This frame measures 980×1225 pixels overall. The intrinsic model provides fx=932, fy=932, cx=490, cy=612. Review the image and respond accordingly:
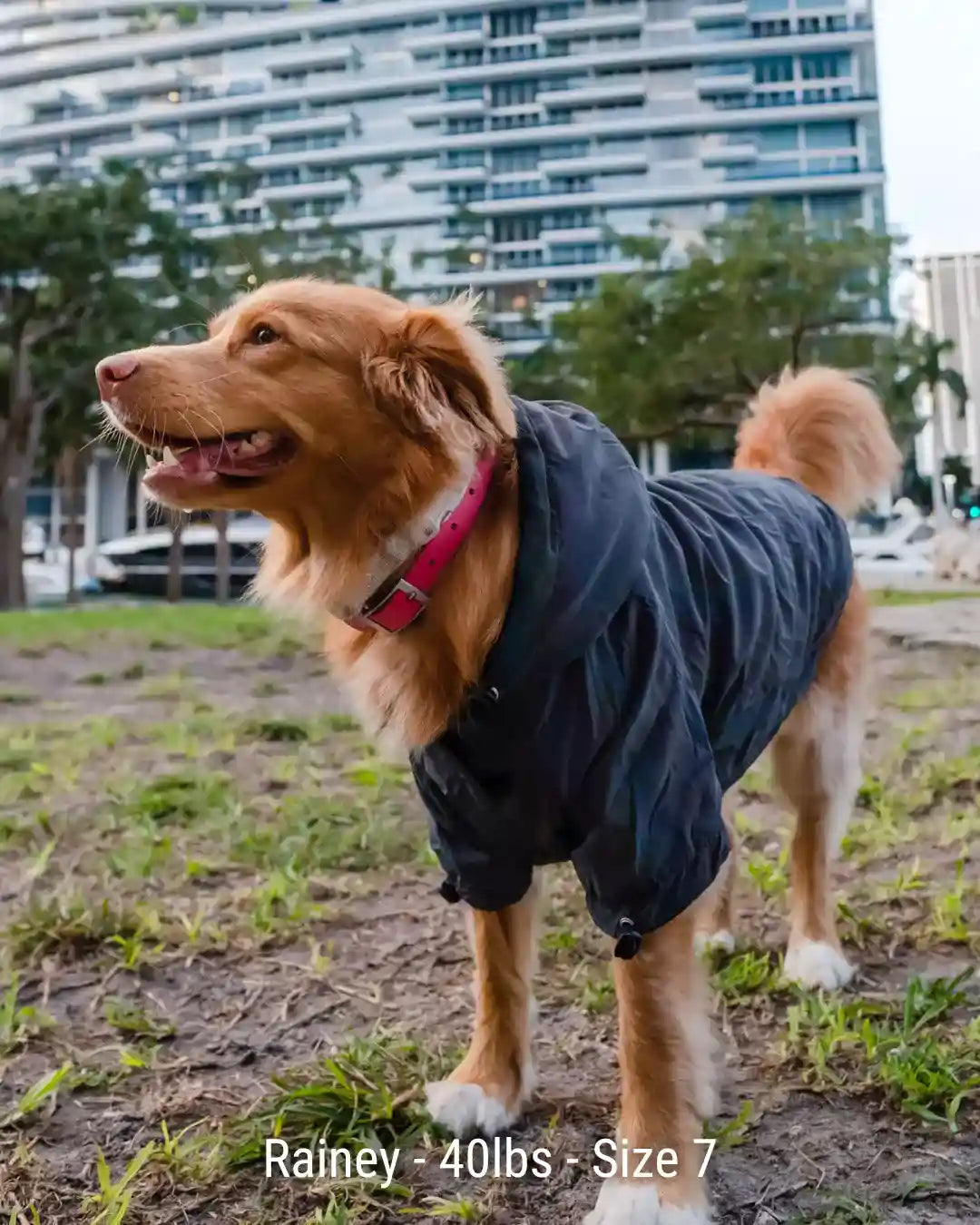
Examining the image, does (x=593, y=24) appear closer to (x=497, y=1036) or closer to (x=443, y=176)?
(x=443, y=176)

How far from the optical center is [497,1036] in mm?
1429

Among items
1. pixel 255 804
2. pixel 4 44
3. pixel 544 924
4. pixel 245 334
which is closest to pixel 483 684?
pixel 245 334

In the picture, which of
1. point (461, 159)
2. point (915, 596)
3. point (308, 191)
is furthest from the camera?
point (461, 159)

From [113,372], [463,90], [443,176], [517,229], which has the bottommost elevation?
[113,372]

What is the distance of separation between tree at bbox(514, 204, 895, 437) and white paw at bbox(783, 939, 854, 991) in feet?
30.6

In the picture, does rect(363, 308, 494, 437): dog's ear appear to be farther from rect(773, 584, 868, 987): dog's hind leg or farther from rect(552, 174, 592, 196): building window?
rect(552, 174, 592, 196): building window

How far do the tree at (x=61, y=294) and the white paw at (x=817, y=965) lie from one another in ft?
32.8

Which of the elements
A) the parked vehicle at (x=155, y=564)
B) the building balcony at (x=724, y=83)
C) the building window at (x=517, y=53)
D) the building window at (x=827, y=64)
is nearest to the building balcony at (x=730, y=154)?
the building balcony at (x=724, y=83)

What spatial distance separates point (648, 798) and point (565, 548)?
32 cm

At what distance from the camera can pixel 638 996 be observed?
1225mm

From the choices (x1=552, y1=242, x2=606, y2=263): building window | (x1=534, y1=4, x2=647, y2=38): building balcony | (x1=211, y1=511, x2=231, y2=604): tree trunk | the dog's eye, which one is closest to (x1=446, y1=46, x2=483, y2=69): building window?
(x1=534, y1=4, x2=647, y2=38): building balcony

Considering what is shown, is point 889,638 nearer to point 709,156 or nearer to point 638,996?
point 638,996

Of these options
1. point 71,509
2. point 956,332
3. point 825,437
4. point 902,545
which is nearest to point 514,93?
point 956,332

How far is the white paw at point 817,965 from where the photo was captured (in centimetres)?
175
